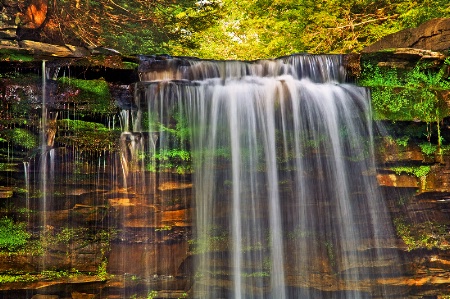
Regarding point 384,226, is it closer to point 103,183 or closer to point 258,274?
point 258,274

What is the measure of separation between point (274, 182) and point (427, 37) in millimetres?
5513

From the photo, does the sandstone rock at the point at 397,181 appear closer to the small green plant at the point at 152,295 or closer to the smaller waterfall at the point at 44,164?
the small green plant at the point at 152,295

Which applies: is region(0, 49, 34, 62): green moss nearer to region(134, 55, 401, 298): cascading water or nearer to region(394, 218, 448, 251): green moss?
region(134, 55, 401, 298): cascading water

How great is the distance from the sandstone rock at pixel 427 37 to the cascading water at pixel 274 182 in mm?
2710

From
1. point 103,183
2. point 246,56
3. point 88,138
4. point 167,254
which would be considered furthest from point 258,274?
point 246,56

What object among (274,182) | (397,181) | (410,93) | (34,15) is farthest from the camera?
(34,15)

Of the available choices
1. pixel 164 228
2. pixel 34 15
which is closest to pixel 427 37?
pixel 164 228

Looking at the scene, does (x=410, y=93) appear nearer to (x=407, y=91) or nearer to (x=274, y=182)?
(x=407, y=91)

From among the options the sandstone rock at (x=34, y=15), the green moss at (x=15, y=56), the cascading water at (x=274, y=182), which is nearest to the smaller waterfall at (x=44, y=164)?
the green moss at (x=15, y=56)

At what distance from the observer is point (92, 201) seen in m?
7.74

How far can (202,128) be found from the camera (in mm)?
8281

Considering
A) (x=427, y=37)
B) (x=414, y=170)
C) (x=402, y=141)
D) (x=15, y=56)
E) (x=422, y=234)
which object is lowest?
(x=422, y=234)

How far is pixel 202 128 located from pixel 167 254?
2511 millimetres

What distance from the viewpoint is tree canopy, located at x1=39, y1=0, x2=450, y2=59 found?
55.0ft
